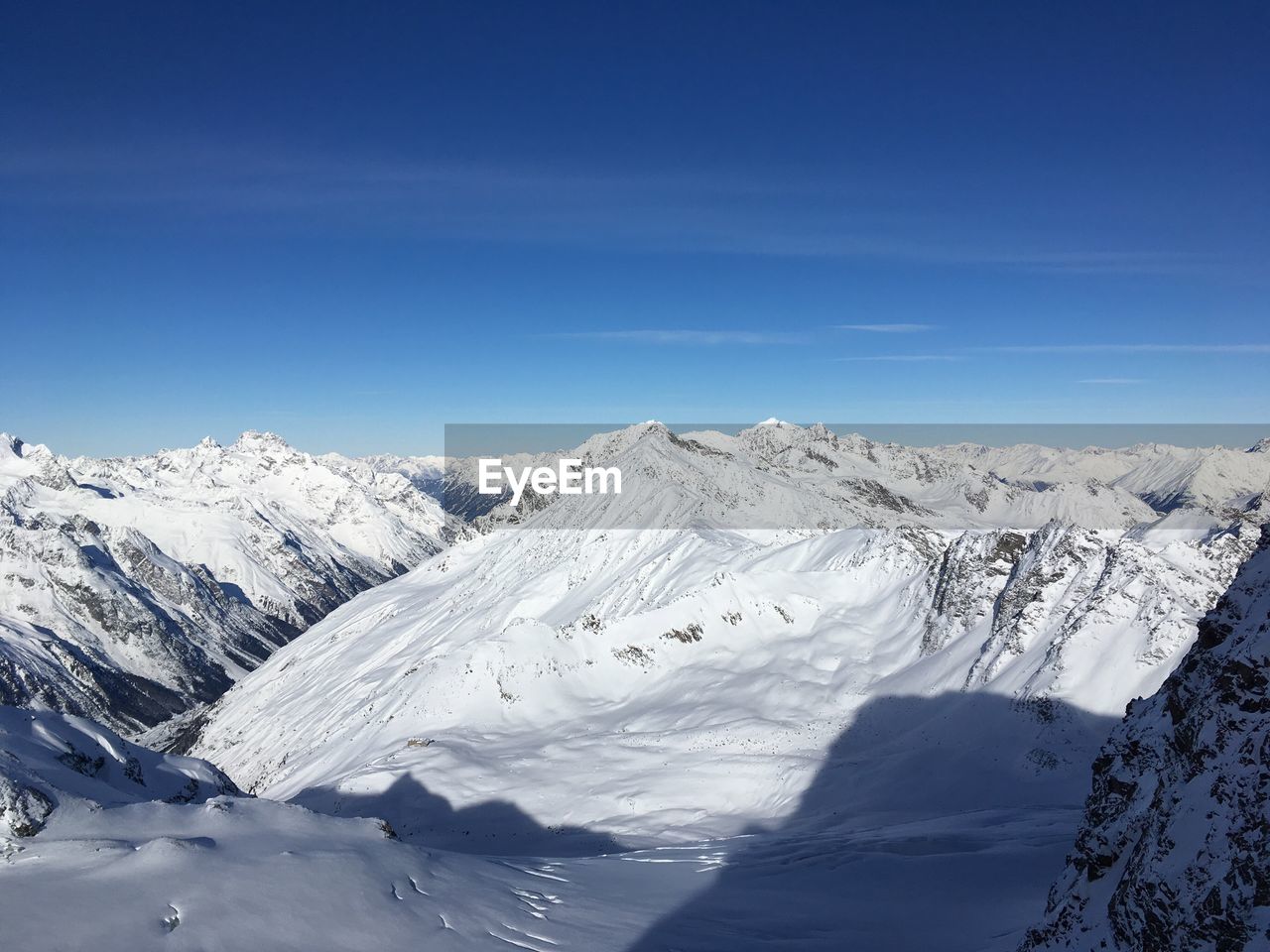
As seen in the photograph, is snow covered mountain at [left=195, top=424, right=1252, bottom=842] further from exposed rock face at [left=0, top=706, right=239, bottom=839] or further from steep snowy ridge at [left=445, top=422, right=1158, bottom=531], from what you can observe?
exposed rock face at [left=0, top=706, right=239, bottom=839]

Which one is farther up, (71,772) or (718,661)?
(71,772)

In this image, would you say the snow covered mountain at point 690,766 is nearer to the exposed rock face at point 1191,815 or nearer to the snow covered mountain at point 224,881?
the snow covered mountain at point 224,881

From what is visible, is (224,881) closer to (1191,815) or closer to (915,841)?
(1191,815)

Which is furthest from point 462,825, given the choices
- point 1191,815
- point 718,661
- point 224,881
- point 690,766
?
point 1191,815

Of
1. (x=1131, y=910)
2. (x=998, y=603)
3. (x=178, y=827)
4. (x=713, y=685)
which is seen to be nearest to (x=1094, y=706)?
(x=998, y=603)

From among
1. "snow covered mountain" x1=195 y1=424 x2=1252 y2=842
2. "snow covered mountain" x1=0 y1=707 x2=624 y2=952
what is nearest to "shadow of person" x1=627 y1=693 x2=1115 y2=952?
"snow covered mountain" x1=195 y1=424 x2=1252 y2=842

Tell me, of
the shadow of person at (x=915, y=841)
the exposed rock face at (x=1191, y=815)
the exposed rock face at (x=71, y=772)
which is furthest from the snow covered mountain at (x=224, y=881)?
the exposed rock face at (x=1191, y=815)
